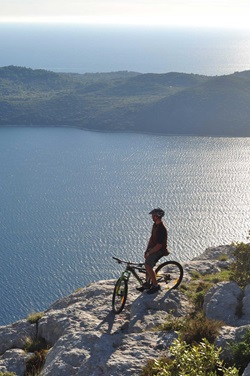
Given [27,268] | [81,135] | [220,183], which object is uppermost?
[81,135]

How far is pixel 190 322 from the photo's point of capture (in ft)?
43.7

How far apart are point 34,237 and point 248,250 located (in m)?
72.3

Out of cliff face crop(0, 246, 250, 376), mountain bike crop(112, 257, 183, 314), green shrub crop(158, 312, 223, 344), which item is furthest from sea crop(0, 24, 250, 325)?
green shrub crop(158, 312, 223, 344)

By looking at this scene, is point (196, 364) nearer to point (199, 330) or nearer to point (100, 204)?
point (199, 330)

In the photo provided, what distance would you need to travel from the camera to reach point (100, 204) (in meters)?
102

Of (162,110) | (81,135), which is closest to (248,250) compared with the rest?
(81,135)

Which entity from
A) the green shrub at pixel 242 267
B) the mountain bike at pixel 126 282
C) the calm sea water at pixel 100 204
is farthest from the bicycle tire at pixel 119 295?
the calm sea water at pixel 100 204

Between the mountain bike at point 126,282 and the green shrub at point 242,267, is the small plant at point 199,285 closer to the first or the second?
the mountain bike at point 126,282

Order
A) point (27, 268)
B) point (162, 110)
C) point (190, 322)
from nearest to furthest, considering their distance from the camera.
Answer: point (190, 322) < point (27, 268) < point (162, 110)

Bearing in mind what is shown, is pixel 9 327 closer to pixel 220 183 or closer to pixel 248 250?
pixel 248 250

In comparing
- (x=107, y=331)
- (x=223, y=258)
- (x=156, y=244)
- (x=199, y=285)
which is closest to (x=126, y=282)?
(x=156, y=244)

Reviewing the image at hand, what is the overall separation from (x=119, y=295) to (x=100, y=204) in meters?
85.9

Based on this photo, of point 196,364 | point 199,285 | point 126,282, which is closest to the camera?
point 196,364

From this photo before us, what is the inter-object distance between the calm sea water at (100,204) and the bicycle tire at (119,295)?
4510 cm
